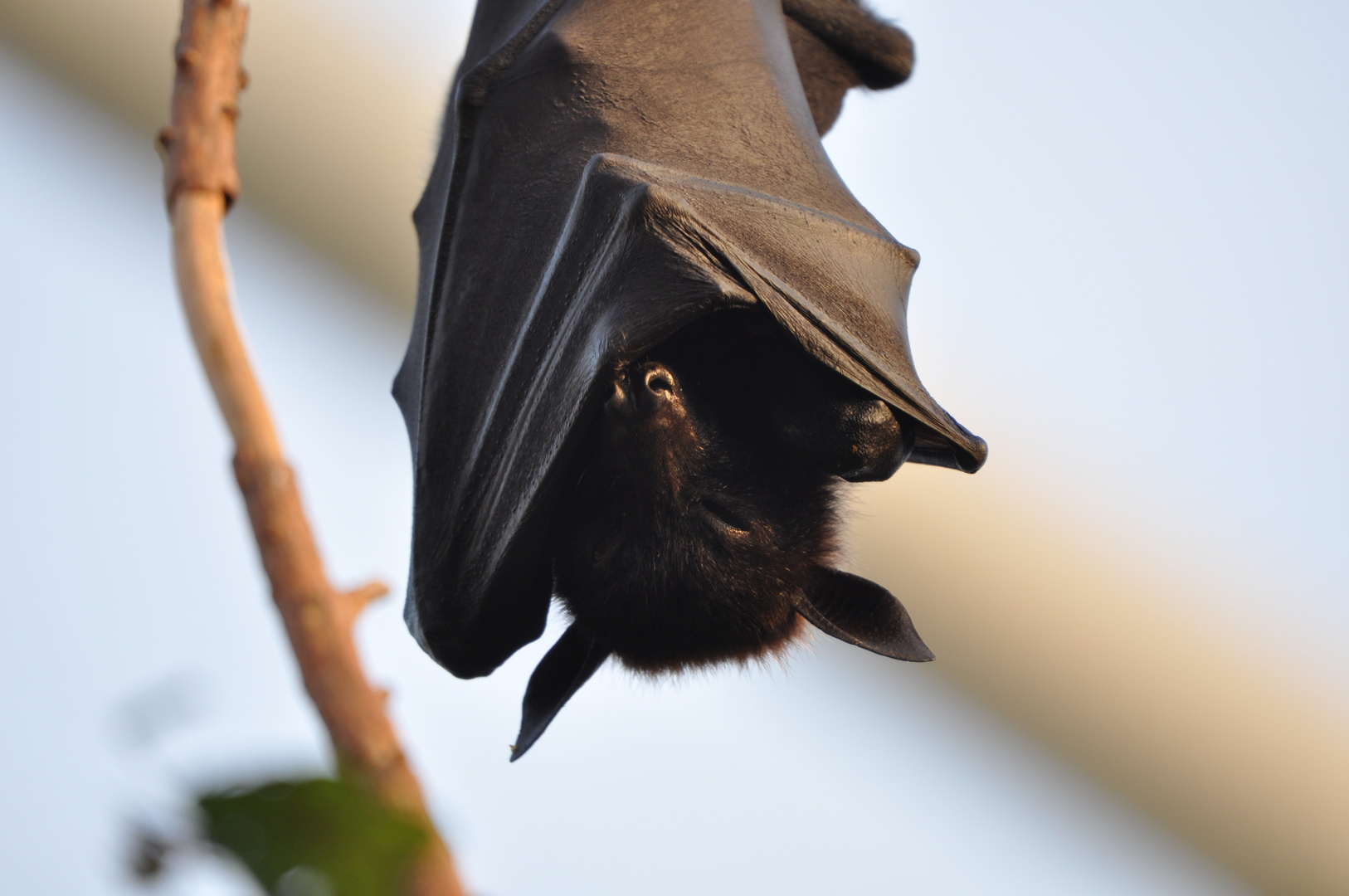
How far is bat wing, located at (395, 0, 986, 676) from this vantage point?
1896mm

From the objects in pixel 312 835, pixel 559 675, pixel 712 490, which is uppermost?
pixel 312 835

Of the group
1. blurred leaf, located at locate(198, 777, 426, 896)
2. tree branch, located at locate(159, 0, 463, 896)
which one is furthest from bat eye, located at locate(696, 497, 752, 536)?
blurred leaf, located at locate(198, 777, 426, 896)

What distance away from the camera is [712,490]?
2.12 m

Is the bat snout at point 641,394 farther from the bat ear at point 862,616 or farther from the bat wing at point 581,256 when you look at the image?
the bat ear at point 862,616

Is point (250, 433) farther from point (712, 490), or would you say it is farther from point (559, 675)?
point (559, 675)

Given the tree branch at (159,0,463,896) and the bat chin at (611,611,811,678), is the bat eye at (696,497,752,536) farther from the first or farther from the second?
the tree branch at (159,0,463,896)

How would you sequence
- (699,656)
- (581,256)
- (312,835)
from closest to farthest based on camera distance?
(312,835), (581,256), (699,656)

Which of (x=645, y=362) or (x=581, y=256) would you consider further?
(x=581, y=256)

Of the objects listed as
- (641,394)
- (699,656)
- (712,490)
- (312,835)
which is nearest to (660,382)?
(641,394)

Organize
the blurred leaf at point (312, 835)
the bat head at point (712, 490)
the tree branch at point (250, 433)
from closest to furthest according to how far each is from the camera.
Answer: the blurred leaf at point (312, 835)
the tree branch at point (250, 433)
the bat head at point (712, 490)

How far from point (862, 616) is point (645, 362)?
0.63m

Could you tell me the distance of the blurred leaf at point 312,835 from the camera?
36 cm

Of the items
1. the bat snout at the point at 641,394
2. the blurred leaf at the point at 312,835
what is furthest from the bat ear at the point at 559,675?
the blurred leaf at the point at 312,835

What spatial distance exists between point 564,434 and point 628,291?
0.25 metres
